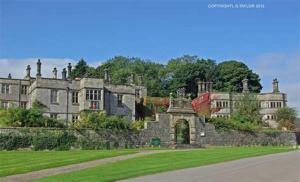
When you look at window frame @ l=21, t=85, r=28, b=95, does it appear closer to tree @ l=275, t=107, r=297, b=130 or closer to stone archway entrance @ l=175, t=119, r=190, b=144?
stone archway entrance @ l=175, t=119, r=190, b=144

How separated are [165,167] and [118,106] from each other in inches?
1431

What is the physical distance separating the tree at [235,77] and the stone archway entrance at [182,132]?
148 ft

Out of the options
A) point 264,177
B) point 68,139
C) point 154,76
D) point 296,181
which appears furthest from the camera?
point 154,76

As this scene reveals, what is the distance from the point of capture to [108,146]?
39.5 m

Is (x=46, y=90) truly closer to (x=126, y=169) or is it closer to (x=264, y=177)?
(x=126, y=169)

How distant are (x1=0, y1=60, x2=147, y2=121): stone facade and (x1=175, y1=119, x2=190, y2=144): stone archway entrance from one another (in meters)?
11.1

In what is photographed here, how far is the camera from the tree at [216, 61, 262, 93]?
91.6 metres

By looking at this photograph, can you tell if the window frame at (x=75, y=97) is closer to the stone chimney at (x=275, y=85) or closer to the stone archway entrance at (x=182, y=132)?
the stone archway entrance at (x=182, y=132)

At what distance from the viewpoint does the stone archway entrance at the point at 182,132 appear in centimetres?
4456

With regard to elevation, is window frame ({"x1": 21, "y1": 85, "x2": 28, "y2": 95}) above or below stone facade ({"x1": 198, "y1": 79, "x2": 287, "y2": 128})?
above

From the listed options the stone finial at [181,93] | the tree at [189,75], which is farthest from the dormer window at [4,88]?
the tree at [189,75]

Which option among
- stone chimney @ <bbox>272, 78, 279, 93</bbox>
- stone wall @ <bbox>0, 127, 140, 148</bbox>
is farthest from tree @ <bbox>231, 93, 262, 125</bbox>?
stone wall @ <bbox>0, 127, 140, 148</bbox>

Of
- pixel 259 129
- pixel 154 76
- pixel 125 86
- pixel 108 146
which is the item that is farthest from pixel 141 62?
pixel 108 146

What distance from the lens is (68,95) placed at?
2157 inches
